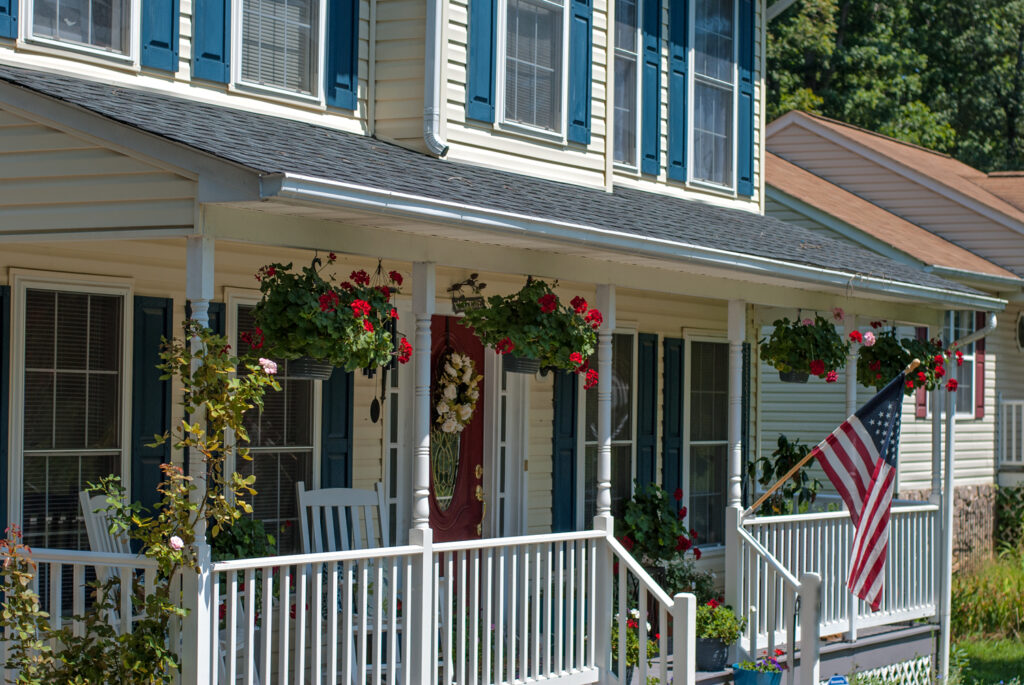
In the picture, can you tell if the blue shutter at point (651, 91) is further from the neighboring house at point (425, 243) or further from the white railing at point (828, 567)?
the white railing at point (828, 567)

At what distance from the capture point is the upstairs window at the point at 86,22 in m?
7.99

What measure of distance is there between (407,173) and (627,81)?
4449 millimetres

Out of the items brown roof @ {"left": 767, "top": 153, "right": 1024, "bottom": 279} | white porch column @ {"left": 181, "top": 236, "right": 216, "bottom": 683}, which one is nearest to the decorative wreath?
white porch column @ {"left": 181, "top": 236, "right": 216, "bottom": 683}

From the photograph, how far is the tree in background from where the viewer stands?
28.5m

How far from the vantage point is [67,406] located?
7844 millimetres

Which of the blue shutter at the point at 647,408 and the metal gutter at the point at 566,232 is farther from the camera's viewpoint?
the blue shutter at the point at 647,408

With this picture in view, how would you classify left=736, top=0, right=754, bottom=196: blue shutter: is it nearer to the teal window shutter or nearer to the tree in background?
the teal window shutter

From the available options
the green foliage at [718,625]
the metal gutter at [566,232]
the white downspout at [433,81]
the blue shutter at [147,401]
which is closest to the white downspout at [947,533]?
the metal gutter at [566,232]

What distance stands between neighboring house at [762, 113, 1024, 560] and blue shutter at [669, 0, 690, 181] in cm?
432

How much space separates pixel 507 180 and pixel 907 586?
514cm

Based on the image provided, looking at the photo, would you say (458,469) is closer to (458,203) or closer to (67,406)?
(67,406)

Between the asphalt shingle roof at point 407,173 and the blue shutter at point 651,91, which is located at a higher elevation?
the blue shutter at point 651,91

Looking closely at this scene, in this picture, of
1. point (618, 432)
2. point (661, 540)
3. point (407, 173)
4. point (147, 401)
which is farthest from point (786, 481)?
point (147, 401)

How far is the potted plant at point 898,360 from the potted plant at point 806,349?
1.69ft
